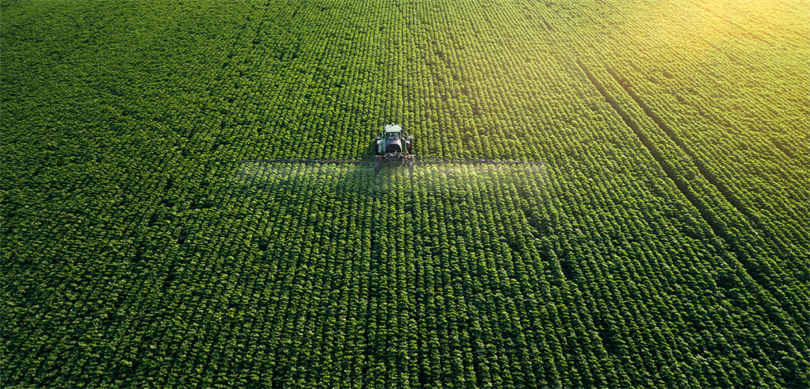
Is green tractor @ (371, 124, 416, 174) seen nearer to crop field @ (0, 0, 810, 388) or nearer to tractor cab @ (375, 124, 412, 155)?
tractor cab @ (375, 124, 412, 155)

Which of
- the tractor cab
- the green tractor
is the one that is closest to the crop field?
the green tractor

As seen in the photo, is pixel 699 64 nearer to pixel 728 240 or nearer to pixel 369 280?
pixel 728 240

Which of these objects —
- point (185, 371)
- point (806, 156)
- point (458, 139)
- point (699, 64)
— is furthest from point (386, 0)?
point (185, 371)

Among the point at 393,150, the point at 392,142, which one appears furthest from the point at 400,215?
the point at 392,142

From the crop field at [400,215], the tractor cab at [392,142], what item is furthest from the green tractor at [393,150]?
the crop field at [400,215]

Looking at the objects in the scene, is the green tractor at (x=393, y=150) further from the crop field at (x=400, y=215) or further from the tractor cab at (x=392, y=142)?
the crop field at (x=400, y=215)

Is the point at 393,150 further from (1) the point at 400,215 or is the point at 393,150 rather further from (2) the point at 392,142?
(1) the point at 400,215
